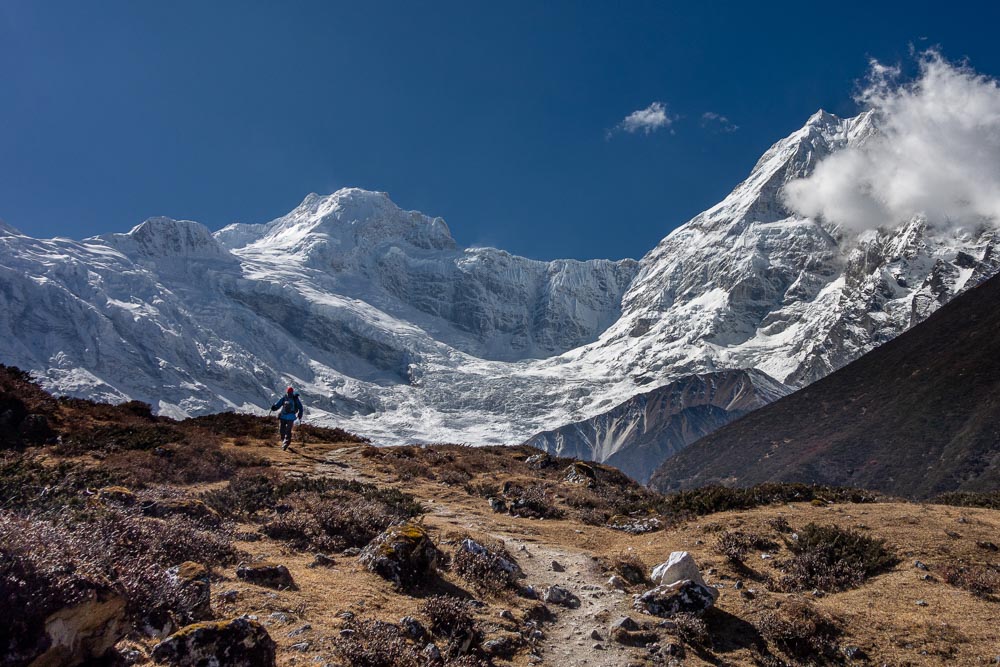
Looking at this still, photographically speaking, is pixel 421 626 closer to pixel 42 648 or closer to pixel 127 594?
pixel 127 594

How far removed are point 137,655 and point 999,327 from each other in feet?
320

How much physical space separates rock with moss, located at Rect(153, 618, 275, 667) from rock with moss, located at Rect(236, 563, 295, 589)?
291cm

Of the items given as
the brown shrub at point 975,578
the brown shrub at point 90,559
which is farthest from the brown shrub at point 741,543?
the brown shrub at point 90,559

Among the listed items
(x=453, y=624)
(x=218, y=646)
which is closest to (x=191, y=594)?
(x=218, y=646)

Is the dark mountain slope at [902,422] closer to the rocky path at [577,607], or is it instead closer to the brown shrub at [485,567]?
the rocky path at [577,607]

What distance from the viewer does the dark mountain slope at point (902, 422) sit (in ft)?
212

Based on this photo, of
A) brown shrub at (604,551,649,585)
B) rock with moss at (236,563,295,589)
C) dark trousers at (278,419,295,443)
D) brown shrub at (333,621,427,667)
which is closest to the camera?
brown shrub at (333,621,427,667)

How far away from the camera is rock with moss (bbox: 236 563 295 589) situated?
30.2ft

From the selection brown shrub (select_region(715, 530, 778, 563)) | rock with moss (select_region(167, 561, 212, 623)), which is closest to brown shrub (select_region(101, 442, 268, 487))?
rock with moss (select_region(167, 561, 212, 623))

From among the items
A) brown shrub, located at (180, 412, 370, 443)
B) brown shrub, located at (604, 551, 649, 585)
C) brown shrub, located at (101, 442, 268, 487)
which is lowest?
brown shrub, located at (604, 551, 649, 585)

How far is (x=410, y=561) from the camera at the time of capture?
1062 centimetres

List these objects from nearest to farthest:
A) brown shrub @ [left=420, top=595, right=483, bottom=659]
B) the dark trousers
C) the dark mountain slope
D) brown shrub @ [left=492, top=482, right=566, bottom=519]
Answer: brown shrub @ [left=420, top=595, right=483, bottom=659] < brown shrub @ [left=492, top=482, right=566, bottom=519] < the dark trousers < the dark mountain slope

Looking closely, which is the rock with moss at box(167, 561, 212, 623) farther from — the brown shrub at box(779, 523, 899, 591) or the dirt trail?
the brown shrub at box(779, 523, 899, 591)

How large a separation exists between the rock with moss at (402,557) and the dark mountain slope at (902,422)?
203ft
